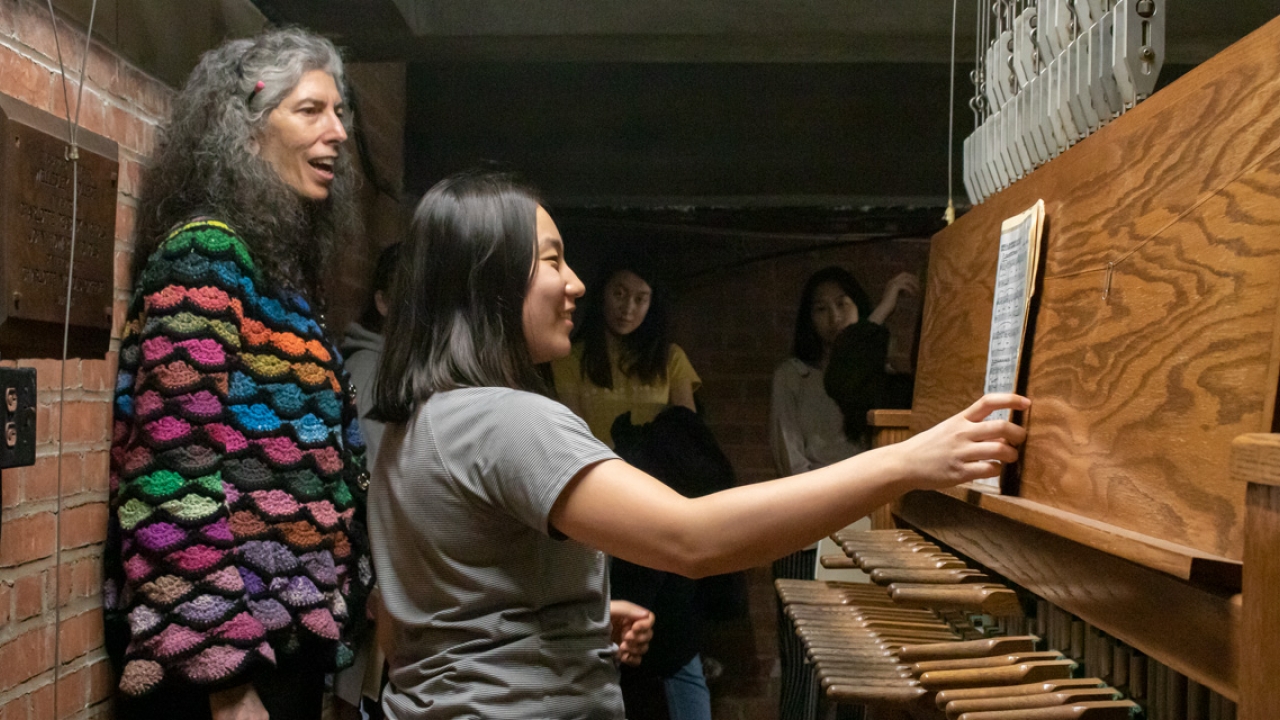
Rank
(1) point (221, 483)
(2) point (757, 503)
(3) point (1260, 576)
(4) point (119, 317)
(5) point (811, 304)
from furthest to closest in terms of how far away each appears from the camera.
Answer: (5) point (811, 304), (4) point (119, 317), (1) point (221, 483), (2) point (757, 503), (3) point (1260, 576)

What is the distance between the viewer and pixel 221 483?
1722 mm

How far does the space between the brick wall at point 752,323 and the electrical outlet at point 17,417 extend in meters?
2.24

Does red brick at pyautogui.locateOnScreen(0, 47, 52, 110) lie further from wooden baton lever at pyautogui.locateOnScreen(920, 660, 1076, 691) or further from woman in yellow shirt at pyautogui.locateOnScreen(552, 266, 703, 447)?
woman in yellow shirt at pyautogui.locateOnScreen(552, 266, 703, 447)

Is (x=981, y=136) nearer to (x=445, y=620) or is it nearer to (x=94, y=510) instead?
(x=445, y=620)

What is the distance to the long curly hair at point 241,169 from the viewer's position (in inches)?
74.0

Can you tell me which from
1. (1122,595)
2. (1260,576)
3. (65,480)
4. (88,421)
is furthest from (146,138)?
(1260,576)

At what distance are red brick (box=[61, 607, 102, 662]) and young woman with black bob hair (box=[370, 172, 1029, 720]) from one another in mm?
559

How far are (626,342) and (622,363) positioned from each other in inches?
2.9

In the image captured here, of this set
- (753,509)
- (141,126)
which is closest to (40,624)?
(141,126)

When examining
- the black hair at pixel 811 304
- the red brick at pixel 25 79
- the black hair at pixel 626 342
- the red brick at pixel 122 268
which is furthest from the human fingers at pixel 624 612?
the black hair at pixel 811 304

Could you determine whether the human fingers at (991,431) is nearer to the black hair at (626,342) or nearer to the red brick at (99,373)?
the red brick at (99,373)

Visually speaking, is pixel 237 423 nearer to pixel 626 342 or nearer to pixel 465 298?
pixel 465 298

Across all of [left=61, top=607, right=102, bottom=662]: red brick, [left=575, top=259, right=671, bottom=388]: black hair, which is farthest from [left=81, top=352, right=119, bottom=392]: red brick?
[left=575, top=259, right=671, bottom=388]: black hair

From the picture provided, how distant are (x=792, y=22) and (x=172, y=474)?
80.3 inches
